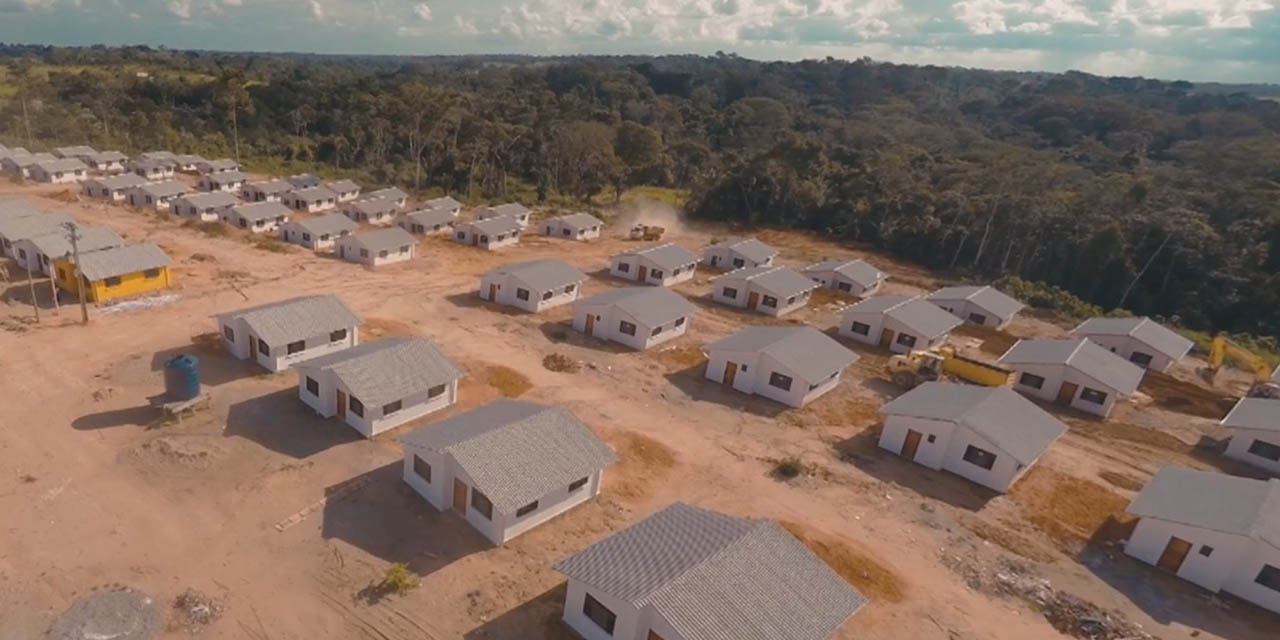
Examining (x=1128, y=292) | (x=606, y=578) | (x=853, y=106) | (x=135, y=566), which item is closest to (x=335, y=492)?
(x=135, y=566)

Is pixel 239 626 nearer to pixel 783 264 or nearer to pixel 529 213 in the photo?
pixel 783 264

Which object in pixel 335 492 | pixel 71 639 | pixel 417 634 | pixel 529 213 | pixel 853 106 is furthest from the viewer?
pixel 853 106

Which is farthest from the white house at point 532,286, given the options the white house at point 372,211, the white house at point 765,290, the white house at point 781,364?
the white house at point 372,211

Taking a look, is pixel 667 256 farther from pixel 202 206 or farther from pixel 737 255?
pixel 202 206

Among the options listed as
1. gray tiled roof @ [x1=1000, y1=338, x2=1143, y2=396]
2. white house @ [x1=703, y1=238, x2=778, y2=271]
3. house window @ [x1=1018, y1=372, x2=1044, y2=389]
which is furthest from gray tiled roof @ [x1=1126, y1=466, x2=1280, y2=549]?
white house @ [x1=703, y1=238, x2=778, y2=271]

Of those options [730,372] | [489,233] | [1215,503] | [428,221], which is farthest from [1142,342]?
[428,221]

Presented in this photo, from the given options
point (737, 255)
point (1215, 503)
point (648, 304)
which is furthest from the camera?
point (737, 255)
